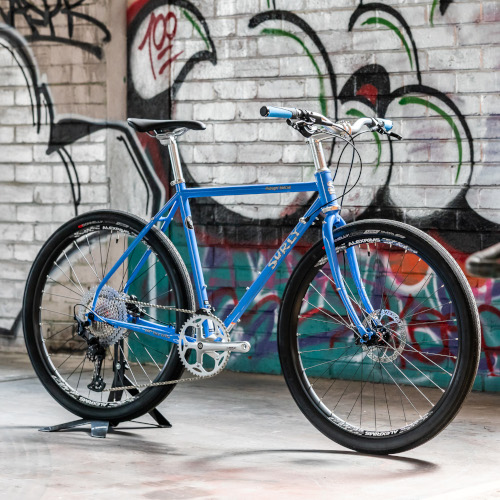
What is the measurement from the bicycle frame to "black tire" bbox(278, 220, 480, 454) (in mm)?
56

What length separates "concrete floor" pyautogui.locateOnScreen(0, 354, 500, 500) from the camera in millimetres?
3645

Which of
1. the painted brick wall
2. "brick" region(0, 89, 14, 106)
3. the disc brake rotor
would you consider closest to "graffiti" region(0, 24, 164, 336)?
the painted brick wall

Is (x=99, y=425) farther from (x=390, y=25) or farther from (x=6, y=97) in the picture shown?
(x=6, y=97)

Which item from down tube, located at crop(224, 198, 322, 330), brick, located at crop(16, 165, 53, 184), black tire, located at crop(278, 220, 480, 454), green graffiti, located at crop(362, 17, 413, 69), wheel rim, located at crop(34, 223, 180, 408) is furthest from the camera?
brick, located at crop(16, 165, 53, 184)

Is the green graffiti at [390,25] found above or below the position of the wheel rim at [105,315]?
above

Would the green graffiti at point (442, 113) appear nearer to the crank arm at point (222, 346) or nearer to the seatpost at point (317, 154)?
the seatpost at point (317, 154)

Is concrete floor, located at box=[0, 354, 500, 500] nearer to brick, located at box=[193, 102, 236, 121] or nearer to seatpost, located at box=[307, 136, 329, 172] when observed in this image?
seatpost, located at box=[307, 136, 329, 172]

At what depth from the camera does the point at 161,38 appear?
625cm

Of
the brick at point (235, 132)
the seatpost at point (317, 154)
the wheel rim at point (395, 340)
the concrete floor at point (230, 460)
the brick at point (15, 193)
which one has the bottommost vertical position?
the concrete floor at point (230, 460)

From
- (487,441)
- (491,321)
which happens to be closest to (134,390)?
(487,441)

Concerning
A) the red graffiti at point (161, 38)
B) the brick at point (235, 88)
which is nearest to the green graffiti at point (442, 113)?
the brick at point (235, 88)

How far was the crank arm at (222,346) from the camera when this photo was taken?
4230mm

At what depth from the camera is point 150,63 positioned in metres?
6.29

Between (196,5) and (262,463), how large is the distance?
306 cm
